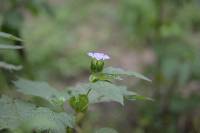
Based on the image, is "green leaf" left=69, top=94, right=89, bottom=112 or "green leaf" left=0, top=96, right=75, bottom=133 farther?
"green leaf" left=69, top=94, right=89, bottom=112

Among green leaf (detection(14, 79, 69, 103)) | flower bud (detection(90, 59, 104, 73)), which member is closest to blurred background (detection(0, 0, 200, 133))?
green leaf (detection(14, 79, 69, 103))

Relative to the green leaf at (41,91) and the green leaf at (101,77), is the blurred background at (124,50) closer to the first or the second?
the green leaf at (41,91)

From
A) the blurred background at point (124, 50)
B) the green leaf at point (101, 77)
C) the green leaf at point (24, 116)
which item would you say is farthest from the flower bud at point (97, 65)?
the blurred background at point (124, 50)

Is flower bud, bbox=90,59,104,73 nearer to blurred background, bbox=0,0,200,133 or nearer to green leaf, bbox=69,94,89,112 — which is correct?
green leaf, bbox=69,94,89,112

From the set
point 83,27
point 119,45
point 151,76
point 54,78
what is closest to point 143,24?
point 151,76

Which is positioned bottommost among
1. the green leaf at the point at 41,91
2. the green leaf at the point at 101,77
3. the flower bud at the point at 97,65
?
the green leaf at the point at 41,91

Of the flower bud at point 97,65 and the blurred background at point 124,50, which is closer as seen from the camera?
the flower bud at point 97,65

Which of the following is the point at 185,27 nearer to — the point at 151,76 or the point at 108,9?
the point at 108,9
